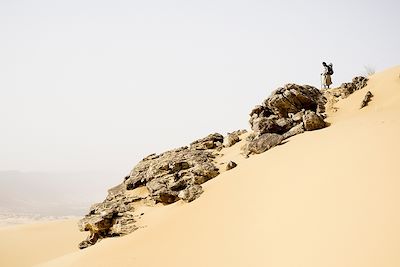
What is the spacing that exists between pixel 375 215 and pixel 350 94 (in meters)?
12.7

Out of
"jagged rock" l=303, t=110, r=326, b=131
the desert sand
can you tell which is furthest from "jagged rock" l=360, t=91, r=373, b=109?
"jagged rock" l=303, t=110, r=326, b=131

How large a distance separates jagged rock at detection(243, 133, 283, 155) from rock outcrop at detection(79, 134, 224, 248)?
5.84ft

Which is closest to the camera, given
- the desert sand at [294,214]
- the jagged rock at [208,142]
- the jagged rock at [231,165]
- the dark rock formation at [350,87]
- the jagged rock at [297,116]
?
the desert sand at [294,214]

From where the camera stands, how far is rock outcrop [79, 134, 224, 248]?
11815mm

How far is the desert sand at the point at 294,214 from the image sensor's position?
579cm

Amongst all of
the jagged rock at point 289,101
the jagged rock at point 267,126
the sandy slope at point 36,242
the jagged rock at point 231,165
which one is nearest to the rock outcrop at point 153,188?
the jagged rock at point 231,165

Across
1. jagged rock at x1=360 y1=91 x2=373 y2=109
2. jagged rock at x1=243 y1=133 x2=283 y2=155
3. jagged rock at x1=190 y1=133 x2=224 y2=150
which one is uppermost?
jagged rock at x1=190 y1=133 x2=224 y2=150

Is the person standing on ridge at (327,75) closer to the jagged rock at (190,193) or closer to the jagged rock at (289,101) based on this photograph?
the jagged rock at (289,101)

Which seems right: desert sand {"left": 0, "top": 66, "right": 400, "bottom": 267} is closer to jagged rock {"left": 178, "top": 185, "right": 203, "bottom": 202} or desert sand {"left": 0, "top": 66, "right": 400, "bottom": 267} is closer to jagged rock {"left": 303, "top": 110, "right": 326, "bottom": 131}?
jagged rock {"left": 178, "top": 185, "right": 203, "bottom": 202}

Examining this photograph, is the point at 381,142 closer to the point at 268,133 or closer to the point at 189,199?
the point at 268,133

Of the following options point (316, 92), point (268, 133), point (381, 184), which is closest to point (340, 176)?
point (381, 184)

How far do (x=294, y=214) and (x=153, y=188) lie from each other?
730 centimetres

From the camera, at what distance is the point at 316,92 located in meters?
17.3

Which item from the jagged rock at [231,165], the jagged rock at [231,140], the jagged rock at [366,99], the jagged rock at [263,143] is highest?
the jagged rock at [231,140]
